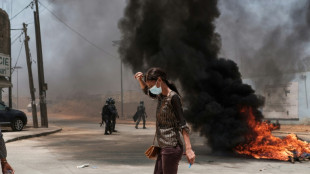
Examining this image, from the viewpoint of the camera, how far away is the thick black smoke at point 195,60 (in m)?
10.6

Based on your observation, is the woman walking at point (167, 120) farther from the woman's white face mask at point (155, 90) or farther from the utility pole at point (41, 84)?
the utility pole at point (41, 84)

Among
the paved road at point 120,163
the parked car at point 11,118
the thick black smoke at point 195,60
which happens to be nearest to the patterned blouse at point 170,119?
the paved road at point 120,163

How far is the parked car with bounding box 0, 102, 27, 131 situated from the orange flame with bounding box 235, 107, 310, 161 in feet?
42.8

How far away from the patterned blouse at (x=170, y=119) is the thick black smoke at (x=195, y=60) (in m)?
6.97

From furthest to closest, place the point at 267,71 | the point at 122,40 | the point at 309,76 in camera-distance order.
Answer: the point at 309,76
the point at 267,71
the point at 122,40

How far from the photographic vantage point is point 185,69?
11.6 metres

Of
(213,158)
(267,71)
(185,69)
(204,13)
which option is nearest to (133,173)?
(213,158)

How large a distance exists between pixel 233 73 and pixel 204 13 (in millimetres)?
2408

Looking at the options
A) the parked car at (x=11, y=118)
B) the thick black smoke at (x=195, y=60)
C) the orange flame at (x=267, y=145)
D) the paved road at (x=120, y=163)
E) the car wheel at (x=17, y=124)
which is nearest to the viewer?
the paved road at (x=120, y=163)

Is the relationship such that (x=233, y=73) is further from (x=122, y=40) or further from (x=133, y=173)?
(x=133, y=173)

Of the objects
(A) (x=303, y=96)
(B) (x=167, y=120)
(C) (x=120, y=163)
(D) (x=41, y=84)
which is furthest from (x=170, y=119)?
(A) (x=303, y=96)

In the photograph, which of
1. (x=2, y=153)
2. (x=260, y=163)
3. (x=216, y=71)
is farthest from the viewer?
(x=216, y=71)

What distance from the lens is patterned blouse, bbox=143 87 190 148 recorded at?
343 centimetres

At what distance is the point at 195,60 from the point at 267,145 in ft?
10.7
